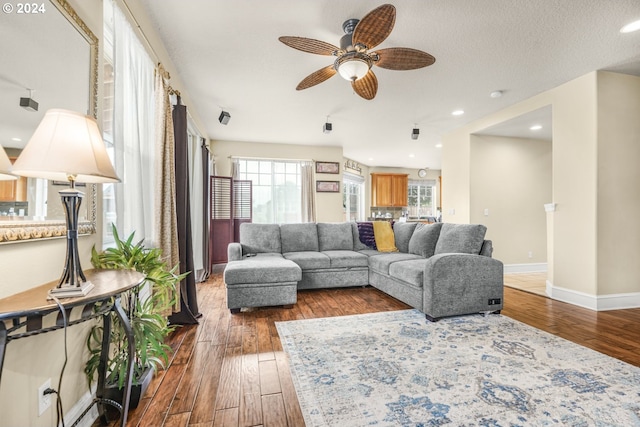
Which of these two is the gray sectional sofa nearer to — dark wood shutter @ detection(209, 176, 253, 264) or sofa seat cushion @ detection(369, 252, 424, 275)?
sofa seat cushion @ detection(369, 252, 424, 275)

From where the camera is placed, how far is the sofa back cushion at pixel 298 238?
428cm

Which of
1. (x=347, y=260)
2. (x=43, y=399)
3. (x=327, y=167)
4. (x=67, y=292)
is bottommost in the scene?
(x=43, y=399)

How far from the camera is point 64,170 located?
0.99m

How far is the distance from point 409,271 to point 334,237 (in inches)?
63.5

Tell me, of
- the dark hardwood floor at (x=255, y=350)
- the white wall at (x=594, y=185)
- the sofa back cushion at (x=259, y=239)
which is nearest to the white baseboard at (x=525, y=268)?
the dark hardwood floor at (x=255, y=350)

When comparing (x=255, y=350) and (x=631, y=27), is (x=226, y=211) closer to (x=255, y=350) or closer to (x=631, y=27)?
(x=255, y=350)

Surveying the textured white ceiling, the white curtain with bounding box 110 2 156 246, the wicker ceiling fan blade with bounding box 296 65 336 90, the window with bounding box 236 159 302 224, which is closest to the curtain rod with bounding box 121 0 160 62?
the white curtain with bounding box 110 2 156 246

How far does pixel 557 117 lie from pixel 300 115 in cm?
341

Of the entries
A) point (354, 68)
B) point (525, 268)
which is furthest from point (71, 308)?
point (525, 268)

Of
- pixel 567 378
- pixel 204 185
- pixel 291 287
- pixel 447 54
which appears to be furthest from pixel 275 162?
pixel 567 378

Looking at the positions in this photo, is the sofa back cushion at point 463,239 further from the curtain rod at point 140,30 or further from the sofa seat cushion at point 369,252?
the curtain rod at point 140,30

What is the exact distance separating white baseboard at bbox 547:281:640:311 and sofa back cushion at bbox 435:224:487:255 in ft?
4.67

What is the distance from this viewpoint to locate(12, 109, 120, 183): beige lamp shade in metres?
0.98

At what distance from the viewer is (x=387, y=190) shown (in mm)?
9117
